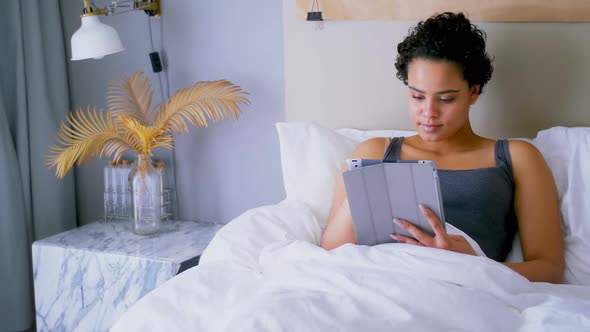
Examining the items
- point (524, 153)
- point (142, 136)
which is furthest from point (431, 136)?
point (142, 136)

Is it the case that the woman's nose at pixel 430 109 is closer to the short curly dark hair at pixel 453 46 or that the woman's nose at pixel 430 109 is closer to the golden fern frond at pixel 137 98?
the short curly dark hair at pixel 453 46

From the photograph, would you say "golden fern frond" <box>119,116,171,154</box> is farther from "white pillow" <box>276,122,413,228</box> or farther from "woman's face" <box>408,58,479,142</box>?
"woman's face" <box>408,58,479,142</box>

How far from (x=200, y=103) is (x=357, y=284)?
1.13 m

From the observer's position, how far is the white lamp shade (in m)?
2.02

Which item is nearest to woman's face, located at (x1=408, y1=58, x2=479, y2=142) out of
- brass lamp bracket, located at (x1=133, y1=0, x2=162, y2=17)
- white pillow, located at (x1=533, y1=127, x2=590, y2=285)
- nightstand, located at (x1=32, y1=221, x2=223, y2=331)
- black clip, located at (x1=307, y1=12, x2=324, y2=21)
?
white pillow, located at (x1=533, y1=127, x2=590, y2=285)

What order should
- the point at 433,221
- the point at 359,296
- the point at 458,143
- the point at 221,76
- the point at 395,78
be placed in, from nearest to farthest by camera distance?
the point at 359,296 < the point at 433,221 < the point at 458,143 < the point at 395,78 < the point at 221,76

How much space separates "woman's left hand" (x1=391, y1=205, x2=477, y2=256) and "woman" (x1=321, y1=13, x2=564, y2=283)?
197 millimetres

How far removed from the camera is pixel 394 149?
68.6 inches

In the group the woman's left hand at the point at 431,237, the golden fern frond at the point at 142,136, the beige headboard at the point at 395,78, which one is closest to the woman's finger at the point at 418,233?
the woman's left hand at the point at 431,237

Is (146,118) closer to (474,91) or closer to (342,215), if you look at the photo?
(342,215)

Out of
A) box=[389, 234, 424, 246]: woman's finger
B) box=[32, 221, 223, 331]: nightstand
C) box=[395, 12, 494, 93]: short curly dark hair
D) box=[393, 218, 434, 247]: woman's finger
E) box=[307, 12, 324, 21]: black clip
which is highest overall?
box=[307, 12, 324, 21]: black clip

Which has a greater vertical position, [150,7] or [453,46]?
[150,7]

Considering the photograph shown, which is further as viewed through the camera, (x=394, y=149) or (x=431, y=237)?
(x=394, y=149)

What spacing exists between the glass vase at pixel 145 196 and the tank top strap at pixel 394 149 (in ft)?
2.83
